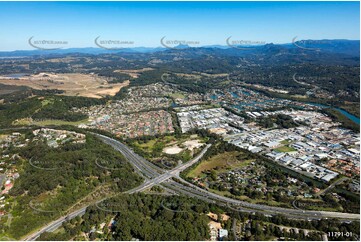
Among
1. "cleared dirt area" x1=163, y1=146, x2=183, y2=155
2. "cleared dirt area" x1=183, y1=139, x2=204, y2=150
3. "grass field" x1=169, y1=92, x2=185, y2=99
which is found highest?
"grass field" x1=169, y1=92, x2=185, y2=99

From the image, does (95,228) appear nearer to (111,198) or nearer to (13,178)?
(111,198)

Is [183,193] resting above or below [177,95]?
below

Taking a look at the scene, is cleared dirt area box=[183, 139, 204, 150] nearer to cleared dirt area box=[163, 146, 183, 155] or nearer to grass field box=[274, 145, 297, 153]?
cleared dirt area box=[163, 146, 183, 155]

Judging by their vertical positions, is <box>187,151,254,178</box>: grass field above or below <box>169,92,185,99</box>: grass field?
below

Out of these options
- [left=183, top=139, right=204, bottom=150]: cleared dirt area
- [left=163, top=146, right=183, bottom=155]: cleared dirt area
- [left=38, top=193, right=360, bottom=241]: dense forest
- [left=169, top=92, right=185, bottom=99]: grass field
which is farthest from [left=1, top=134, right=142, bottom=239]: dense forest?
[left=169, top=92, right=185, bottom=99]: grass field

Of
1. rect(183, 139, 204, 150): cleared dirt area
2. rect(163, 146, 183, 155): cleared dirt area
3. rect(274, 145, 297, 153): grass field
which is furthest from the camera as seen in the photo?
rect(183, 139, 204, 150): cleared dirt area

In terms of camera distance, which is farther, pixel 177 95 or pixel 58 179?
pixel 177 95

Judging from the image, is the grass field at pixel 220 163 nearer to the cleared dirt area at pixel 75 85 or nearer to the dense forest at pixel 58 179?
the dense forest at pixel 58 179

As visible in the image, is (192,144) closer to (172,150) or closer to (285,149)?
(172,150)

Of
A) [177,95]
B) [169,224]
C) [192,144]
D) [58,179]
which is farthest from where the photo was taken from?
[177,95]

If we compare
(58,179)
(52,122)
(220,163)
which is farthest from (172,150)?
(52,122)
